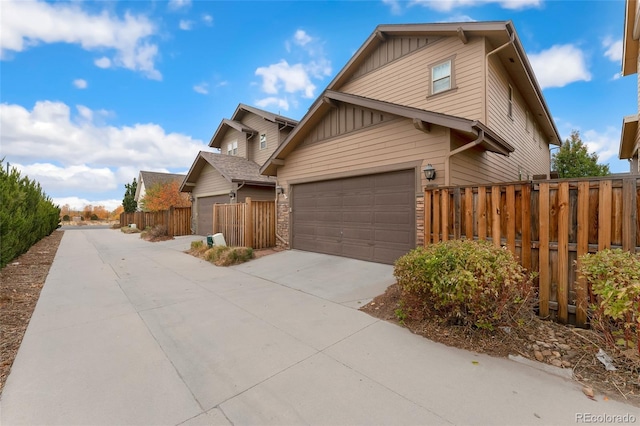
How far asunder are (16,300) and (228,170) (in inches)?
374

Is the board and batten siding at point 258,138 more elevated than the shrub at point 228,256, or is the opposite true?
the board and batten siding at point 258,138

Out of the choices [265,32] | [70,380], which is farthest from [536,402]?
[265,32]

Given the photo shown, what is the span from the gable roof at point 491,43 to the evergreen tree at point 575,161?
8996 millimetres

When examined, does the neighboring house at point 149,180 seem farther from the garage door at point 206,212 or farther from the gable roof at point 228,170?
the garage door at point 206,212

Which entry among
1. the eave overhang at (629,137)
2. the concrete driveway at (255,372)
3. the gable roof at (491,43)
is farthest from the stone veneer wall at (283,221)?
the eave overhang at (629,137)

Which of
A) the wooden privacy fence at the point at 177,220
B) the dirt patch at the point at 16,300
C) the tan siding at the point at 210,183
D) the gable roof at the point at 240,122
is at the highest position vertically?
the gable roof at the point at 240,122

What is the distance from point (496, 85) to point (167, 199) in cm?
2403

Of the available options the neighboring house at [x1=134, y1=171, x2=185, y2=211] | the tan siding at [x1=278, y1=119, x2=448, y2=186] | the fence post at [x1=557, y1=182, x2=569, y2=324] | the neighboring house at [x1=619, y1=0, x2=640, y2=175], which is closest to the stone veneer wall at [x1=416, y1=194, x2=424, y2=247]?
the tan siding at [x1=278, y1=119, x2=448, y2=186]

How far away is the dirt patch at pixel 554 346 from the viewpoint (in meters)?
2.43

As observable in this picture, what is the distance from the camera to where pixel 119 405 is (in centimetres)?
227

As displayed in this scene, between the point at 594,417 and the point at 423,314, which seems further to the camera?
the point at 423,314

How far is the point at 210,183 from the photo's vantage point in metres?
15.7

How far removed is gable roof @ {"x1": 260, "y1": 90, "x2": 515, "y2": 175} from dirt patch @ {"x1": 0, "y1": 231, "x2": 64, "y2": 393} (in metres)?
7.18

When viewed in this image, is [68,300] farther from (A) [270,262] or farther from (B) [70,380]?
(A) [270,262]
